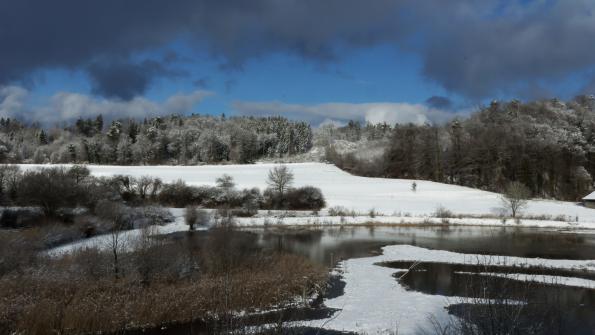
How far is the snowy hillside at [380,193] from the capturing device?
50875 millimetres

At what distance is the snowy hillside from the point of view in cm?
5088

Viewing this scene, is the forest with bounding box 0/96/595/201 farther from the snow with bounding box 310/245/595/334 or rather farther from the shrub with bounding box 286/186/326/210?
the snow with bounding box 310/245/595/334

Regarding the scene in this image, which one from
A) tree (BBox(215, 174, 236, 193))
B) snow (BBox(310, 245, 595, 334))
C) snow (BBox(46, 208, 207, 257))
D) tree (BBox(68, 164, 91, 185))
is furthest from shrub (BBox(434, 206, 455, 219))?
tree (BBox(68, 164, 91, 185))

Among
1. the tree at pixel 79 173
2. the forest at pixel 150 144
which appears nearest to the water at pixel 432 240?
the tree at pixel 79 173

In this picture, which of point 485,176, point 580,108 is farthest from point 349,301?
point 580,108

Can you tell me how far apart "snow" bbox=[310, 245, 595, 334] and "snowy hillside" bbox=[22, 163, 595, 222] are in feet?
81.8

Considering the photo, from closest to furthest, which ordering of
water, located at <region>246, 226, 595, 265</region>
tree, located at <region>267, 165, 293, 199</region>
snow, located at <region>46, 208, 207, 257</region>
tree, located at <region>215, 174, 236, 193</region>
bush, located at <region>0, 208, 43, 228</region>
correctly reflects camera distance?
snow, located at <region>46, 208, 207, 257</region>, water, located at <region>246, 226, 595, 265</region>, bush, located at <region>0, 208, 43, 228</region>, tree, located at <region>267, 165, 293, 199</region>, tree, located at <region>215, 174, 236, 193</region>

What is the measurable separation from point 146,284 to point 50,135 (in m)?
125

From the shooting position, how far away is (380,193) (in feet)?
199

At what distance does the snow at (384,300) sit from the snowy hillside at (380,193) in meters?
24.9

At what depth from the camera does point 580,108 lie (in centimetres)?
7488

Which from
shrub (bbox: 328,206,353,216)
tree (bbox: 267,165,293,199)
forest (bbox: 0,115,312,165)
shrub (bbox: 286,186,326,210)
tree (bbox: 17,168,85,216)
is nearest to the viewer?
tree (bbox: 17,168,85,216)

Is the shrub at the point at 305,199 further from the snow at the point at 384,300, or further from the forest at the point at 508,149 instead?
the forest at the point at 508,149

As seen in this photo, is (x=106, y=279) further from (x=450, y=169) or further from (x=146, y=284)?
(x=450, y=169)
